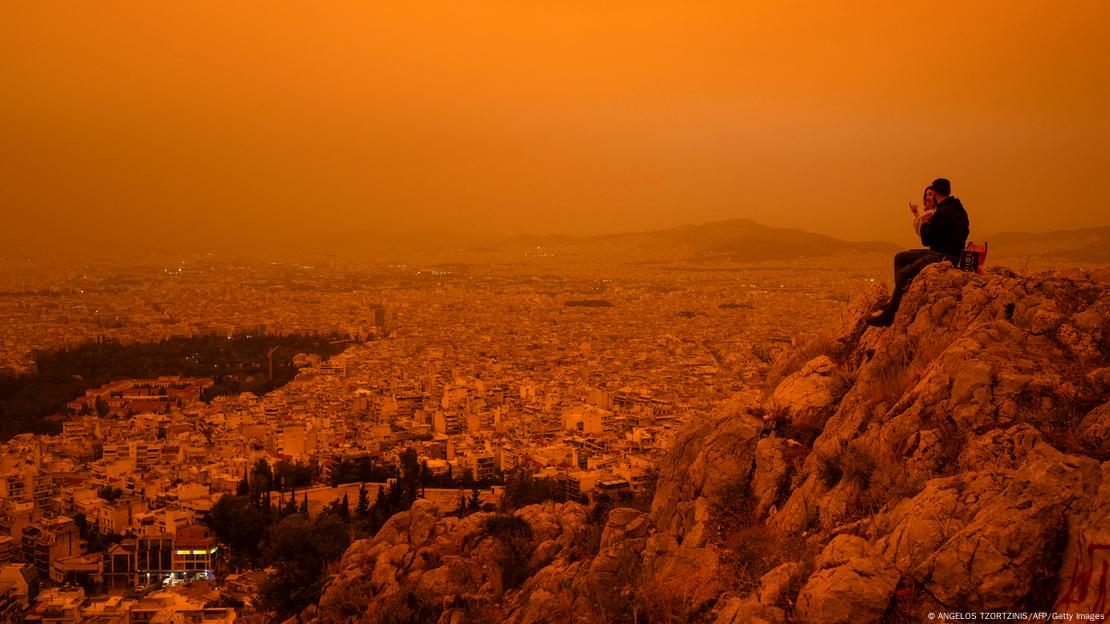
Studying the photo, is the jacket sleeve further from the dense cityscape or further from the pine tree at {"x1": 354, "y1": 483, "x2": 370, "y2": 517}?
the pine tree at {"x1": 354, "y1": 483, "x2": 370, "y2": 517}

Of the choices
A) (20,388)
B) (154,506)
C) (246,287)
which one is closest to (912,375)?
(154,506)

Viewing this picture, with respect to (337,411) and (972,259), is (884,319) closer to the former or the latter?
(972,259)

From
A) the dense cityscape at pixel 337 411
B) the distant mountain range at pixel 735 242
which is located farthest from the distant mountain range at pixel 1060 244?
the distant mountain range at pixel 735 242

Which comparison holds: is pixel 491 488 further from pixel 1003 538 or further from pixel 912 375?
pixel 1003 538

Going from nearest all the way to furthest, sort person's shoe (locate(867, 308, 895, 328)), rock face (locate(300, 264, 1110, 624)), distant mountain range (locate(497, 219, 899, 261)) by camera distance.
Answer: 1. rock face (locate(300, 264, 1110, 624))
2. person's shoe (locate(867, 308, 895, 328))
3. distant mountain range (locate(497, 219, 899, 261))

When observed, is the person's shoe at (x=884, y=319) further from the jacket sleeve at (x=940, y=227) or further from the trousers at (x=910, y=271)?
the jacket sleeve at (x=940, y=227)

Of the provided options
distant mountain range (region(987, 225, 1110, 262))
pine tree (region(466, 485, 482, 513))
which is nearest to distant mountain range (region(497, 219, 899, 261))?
distant mountain range (region(987, 225, 1110, 262))

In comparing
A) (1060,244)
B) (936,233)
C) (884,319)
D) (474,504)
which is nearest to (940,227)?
(936,233)
